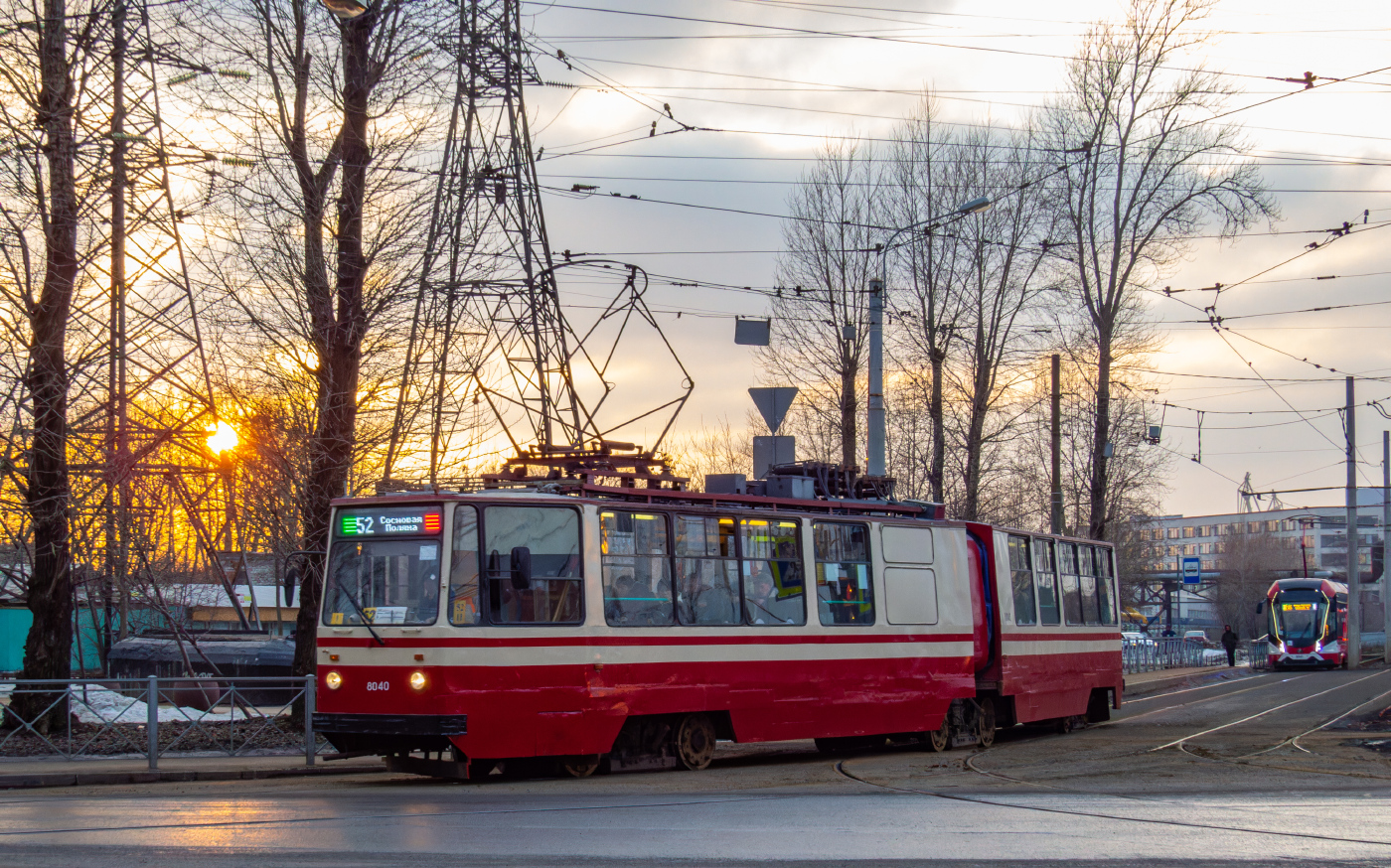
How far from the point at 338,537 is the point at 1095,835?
753 centimetres

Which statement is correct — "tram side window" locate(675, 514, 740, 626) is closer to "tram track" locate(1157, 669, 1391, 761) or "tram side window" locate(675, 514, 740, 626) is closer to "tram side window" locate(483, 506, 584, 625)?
"tram side window" locate(483, 506, 584, 625)

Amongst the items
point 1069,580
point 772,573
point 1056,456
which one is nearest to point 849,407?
point 1056,456

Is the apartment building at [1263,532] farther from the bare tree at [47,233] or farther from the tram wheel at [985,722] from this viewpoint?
the bare tree at [47,233]

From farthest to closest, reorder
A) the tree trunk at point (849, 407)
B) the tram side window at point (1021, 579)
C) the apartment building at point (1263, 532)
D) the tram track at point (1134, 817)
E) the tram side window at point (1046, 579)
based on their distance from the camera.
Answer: the apartment building at point (1263, 532), the tree trunk at point (849, 407), the tram side window at point (1046, 579), the tram side window at point (1021, 579), the tram track at point (1134, 817)

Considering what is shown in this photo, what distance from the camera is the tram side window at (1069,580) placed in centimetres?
2053

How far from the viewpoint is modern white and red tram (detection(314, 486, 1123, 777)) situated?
12445 millimetres

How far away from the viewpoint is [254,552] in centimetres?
2522

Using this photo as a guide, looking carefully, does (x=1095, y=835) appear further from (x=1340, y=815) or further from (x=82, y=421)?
(x=82, y=421)

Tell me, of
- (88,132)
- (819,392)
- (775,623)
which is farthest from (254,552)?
(819,392)

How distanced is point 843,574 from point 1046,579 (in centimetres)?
535

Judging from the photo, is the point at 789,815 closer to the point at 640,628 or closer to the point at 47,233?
the point at 640,628

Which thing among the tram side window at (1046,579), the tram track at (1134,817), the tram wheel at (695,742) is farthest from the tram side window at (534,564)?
the tram side window at (1046,579)

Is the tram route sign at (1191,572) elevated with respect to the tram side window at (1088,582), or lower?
lower

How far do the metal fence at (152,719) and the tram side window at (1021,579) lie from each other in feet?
31.3
